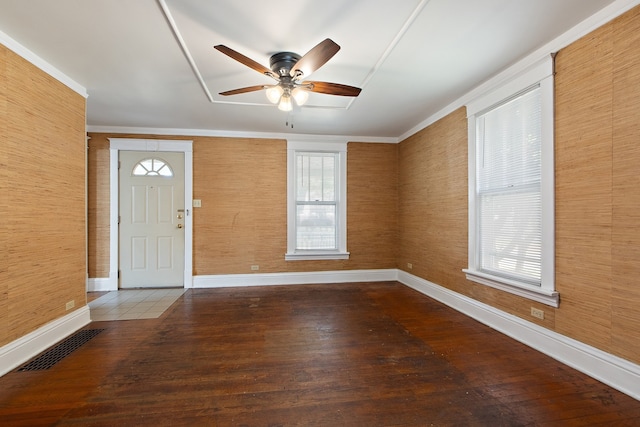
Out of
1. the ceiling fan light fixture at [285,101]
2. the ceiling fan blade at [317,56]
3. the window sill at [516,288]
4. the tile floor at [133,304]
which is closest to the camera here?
the ceiling fan blade at [317,56]

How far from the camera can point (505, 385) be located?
1.82m

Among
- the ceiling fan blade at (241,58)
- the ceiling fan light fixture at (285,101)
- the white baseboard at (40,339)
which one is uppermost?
the ceiling fan blade at (241,58)

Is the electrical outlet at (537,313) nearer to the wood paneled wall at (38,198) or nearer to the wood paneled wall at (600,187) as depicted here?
the wood paneled wall at (600,187)

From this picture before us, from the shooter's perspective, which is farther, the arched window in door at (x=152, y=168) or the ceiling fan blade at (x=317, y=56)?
the arched window in door at (x=152, y=168)

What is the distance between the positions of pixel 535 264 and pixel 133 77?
4192 mm

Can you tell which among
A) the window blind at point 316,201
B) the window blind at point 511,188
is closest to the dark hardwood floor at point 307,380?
the window blind at point 511,188

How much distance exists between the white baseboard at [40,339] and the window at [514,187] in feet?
13.8

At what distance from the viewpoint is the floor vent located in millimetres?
2076

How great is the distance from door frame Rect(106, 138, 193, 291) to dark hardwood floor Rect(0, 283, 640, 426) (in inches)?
56.2

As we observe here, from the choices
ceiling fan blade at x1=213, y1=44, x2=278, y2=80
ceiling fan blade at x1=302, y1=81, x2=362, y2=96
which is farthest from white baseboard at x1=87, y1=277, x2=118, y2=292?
ceiling fan blade at x1=302, y1=81, x2=362, y2=96

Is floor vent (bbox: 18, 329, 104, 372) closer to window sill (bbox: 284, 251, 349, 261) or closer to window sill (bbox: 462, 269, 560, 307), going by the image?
window sill (bbox: 284, 251, 349, 261)

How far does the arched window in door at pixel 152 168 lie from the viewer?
4141mm

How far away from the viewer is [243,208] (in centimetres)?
436

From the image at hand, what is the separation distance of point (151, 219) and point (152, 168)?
2.65 ft
